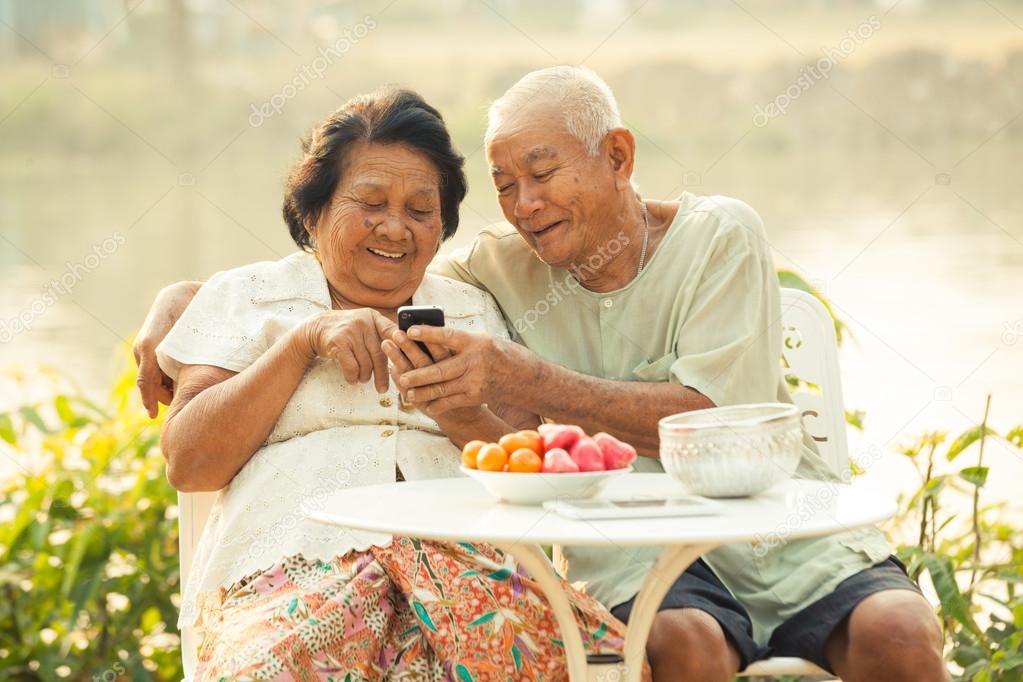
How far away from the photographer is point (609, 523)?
72.4 inches

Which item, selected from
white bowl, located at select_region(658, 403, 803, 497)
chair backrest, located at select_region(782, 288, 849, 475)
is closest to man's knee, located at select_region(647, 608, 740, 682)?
white bowl, located at select_region(658, 403, 803, 497)

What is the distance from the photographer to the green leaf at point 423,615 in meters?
2.15

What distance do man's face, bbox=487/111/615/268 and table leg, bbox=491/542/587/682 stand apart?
36.2 inches

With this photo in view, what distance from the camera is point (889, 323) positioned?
16.8 ft

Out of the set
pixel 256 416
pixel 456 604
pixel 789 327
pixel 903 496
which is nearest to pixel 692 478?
pixel 456 604

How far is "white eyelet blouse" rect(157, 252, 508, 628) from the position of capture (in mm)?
2355

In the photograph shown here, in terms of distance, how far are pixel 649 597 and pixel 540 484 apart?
271 mm

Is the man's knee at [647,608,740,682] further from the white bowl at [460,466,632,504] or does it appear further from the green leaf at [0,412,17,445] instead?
the green leaf at [0,412,17,445]

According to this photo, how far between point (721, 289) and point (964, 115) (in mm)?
4105

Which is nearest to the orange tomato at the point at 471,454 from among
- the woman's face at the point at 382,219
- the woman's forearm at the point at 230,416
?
the woman's forearm at the point at 230,416

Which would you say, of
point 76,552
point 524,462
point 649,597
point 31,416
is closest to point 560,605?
point 649,597

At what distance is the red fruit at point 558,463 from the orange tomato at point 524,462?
0.04 ft

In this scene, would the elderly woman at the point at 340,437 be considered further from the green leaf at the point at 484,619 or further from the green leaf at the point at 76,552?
the green leaf at the point at 76,552

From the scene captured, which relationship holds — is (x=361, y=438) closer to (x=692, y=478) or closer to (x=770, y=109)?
(x=692, y=478)
